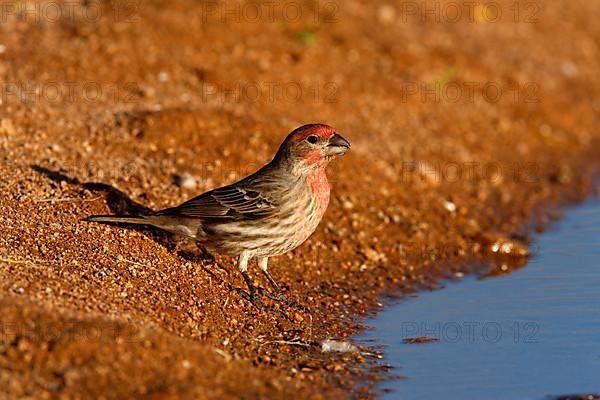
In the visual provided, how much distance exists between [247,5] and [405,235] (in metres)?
4.75

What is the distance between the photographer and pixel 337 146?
26.3ft

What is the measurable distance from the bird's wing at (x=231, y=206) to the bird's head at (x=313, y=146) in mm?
427

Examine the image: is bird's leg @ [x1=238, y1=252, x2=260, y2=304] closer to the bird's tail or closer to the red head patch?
the bird's tail

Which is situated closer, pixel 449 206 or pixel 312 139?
pixel 312 139

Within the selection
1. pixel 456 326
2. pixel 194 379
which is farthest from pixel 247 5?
pixel 194 379

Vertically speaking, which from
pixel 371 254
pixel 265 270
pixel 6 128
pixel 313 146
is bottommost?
pixel 265 270

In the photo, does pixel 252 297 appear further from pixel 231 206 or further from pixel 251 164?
pixel 251 164

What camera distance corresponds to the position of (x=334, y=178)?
1018 centimetres

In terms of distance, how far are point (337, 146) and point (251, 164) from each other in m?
2.21

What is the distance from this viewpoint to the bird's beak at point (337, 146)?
7988mm

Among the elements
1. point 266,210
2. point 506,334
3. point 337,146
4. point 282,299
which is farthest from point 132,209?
point 506,334

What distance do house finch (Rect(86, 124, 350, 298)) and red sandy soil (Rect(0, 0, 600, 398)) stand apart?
10.7 inches

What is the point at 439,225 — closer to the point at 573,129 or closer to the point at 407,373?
the point at 407,373

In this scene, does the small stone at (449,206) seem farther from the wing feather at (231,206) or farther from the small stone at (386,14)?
the small stone at (386,14)
